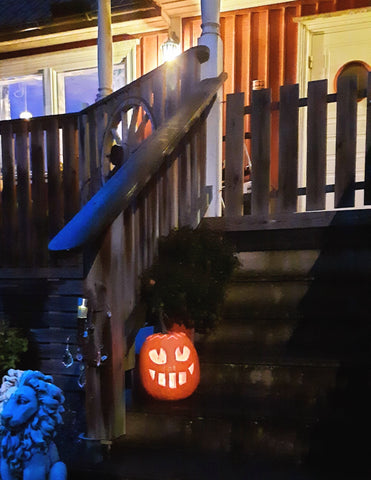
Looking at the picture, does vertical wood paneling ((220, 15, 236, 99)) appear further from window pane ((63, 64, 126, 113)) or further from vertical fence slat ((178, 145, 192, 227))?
vertical fence slat ((178, 145, 192, 227))

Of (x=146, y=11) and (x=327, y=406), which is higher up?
(x=146, y=11)

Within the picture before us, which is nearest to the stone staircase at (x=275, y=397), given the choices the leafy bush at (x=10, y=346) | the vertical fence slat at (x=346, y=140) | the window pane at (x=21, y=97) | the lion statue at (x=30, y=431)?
the lion statue at (x=30, y=431)

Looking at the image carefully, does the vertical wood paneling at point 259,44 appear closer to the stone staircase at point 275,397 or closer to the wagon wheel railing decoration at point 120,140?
the wagon wheel railing decoration at point 120,140

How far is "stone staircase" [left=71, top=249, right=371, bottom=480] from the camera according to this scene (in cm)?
201

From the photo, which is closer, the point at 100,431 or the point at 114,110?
the point at 100,431

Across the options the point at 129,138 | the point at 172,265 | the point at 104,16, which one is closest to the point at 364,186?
the point at 172,265

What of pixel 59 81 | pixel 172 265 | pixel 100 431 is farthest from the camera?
pixel 59 81

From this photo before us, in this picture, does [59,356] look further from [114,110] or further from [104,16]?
[104,16]

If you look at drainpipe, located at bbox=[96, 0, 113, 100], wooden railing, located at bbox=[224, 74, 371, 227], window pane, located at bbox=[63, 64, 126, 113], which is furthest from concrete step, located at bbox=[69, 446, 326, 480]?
window pane, located at bbox=[63, 64, 126, 113]

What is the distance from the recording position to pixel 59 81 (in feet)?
24.6

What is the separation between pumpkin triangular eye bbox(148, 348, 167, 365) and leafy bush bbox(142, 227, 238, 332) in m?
0.21

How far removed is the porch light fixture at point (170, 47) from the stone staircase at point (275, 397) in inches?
177

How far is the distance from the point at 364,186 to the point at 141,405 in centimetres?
226

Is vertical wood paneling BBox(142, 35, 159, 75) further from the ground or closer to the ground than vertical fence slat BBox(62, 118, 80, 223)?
further from the ground
